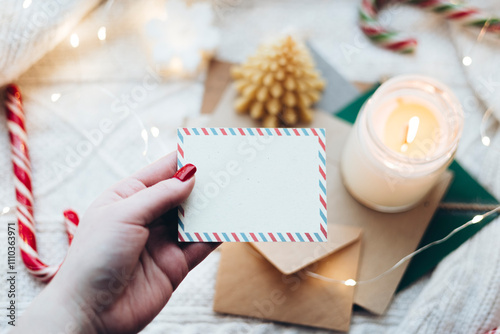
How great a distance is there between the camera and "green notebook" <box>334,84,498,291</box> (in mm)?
A: 901

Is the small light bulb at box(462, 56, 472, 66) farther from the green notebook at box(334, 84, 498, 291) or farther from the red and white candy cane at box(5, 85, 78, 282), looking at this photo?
the red and white candy cane at box(5, 85, 78, 282)

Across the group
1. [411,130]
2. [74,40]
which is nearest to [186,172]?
[411,130]

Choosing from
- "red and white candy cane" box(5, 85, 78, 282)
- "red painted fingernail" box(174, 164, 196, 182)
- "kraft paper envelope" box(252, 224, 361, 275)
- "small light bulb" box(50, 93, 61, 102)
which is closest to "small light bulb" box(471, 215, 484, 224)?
"kraft paper envelope" box(252, 224, 361, 275)

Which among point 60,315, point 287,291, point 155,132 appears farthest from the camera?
point 155,132

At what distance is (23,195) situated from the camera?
2.99 ft

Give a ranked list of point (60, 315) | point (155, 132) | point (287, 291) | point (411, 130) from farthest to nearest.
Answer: point (155, 132)
point (287, 291)
point (411, 130)
point (60, 315)

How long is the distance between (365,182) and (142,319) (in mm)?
483

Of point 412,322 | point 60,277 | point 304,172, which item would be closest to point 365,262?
point 412,322

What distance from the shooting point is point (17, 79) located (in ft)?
3.26

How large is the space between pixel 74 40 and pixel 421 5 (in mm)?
857

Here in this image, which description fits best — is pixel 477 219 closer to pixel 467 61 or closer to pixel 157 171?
pixel 467 61

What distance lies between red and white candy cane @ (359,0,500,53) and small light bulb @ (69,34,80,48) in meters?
0.69

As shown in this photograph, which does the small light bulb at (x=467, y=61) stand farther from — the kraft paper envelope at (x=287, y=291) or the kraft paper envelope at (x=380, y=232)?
the kraft paper envelope at (x=287, y=291)

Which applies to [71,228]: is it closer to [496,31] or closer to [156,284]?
[156,284]
